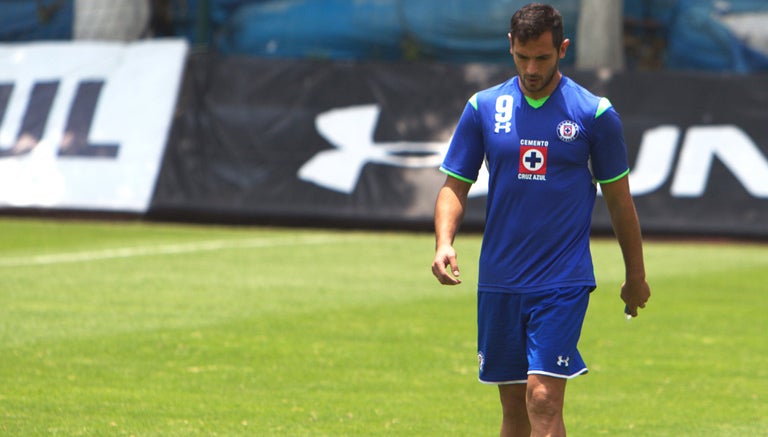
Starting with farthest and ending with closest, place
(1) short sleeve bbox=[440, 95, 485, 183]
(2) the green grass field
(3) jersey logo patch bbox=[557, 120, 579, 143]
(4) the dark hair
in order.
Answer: (2) the green grass field, (1) short sleeve bbox=[440, 95, 485, 183], (3) jersey logo patch bbox=[557, 120, 579, 143], (4) the dark hair

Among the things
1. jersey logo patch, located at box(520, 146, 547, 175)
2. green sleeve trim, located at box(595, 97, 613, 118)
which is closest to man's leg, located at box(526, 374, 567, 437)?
jersey logo patch, located at box(520, 146, 547, 175)

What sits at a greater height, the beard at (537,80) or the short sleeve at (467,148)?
the beard at (537,80)

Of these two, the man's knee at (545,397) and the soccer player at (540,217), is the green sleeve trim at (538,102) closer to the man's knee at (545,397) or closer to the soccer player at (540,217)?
the soccer player at (540,217)

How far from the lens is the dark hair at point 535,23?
→ 5.59 metres

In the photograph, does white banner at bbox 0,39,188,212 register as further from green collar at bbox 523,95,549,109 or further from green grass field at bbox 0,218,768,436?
green collar at bbox 523,95,549,109

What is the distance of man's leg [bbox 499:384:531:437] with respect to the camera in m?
5.94

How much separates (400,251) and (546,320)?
39.1 feet

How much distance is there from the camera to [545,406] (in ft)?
→ 18.4

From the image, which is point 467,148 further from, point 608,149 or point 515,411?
point 515,411

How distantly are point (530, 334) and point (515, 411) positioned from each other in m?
0.39

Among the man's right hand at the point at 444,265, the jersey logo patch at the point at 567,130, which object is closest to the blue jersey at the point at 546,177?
the jersey logo patch at the point at 567,130

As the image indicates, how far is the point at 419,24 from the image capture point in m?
25.3

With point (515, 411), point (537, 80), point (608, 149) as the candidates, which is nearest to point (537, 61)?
point (537, 80)

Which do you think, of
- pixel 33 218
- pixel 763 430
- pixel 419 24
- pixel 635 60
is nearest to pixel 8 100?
pixel 33 218
